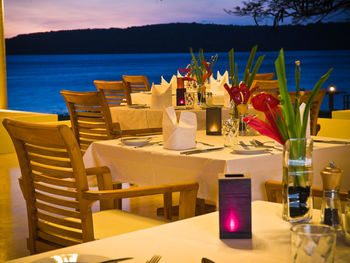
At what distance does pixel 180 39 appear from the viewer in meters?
16.9

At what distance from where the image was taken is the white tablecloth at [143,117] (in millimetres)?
4535

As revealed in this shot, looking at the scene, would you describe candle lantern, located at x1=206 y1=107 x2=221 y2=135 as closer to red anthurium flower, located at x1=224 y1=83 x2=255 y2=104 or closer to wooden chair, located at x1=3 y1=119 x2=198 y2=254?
red anthurium flower, located at x1=224 y1=83 x2=255 y2=104

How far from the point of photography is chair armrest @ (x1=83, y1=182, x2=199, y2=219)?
2.24 metres

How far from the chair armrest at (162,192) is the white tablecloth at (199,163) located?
0.11 m

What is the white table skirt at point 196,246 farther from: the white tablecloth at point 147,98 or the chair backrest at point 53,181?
the white tablecloth at point 147,98

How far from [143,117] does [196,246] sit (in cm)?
345

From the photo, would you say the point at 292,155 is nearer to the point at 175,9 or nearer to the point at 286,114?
the point at 286,114

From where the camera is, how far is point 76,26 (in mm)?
16688

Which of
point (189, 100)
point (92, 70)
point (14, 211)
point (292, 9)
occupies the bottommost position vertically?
point (14, 211)

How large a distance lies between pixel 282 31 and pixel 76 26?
634cm

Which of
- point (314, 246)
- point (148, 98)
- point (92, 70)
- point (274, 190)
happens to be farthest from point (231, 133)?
point (92, 70)

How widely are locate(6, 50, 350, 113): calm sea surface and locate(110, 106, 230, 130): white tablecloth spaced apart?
1240cm

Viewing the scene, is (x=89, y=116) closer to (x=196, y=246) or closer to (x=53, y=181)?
(x=53, y=181)

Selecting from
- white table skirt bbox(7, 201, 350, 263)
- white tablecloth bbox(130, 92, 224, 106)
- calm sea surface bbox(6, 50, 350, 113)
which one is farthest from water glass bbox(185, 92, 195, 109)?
calm sea surface bbox(6, 50, 350, 113)
